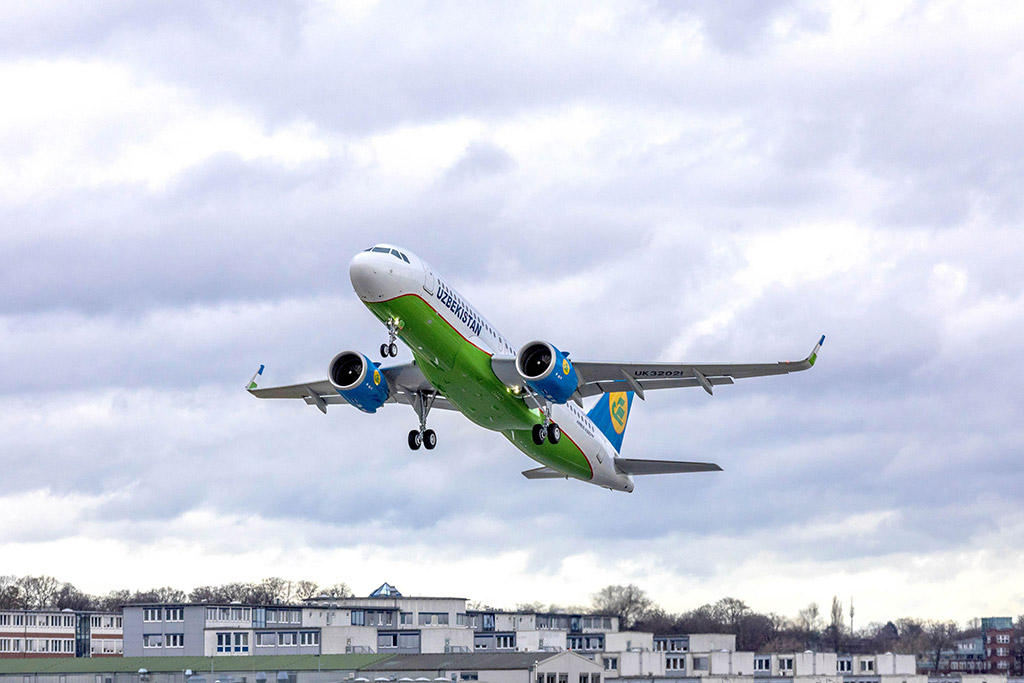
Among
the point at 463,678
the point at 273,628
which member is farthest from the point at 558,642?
the point at 463,678

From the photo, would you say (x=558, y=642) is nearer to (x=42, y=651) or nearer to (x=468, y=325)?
(x=42, y=651)

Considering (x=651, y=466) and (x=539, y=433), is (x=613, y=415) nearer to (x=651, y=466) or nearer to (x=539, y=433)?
(x=651, y=466)

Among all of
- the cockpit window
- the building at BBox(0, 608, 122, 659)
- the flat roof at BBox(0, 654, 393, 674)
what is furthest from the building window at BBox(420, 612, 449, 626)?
the cockpit window

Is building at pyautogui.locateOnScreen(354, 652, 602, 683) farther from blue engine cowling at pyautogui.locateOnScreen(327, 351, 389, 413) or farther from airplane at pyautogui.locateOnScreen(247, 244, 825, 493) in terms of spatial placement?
blue engine cowling at pyautogui.locateOnScreen(327, 351, 389, 413)

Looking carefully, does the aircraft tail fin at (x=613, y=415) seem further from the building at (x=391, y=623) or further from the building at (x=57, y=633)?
the building at (x=57, y=633)

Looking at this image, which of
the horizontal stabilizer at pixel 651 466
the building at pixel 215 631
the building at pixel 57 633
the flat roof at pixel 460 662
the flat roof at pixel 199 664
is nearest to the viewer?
the horizontal stabilizer at pixel 651 466

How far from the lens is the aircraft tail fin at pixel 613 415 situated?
78.2 meters

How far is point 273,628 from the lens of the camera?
4958 inches

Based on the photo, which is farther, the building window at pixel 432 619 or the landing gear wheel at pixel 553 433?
the building window at pixel 432 619

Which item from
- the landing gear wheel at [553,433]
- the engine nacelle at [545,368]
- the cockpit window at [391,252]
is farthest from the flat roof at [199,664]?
the cockpit window at [391,252]

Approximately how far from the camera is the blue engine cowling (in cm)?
6331

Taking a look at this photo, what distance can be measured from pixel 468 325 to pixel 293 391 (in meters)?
15.5

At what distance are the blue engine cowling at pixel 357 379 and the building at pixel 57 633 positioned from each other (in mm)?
106794

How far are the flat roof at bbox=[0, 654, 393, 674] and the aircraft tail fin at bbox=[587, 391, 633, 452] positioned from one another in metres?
25.4
